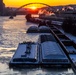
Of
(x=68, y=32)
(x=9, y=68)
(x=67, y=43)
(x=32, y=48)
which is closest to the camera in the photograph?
(x=9, y=68)

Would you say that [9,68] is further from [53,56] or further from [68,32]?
[68,32]

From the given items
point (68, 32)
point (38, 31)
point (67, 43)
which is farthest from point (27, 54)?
point (38, 31)

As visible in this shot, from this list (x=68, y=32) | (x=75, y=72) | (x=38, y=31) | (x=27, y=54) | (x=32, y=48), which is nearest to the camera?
(x=75, y=72)

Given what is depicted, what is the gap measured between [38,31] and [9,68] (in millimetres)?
15510

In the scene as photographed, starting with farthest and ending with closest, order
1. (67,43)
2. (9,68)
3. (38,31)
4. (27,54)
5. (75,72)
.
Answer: (38,31) → (67,43) → (27,54) → (9,68) → (75,72)

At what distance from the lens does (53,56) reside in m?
11.3

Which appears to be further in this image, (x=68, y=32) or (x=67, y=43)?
(x=68, y=32)

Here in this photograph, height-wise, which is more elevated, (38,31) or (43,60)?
(43,60)

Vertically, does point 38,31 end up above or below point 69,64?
below

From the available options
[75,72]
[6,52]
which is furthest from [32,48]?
[75,72]

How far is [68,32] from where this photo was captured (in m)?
24.1

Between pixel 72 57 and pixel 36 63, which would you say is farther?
pixel 72 57

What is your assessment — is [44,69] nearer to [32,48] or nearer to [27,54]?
[27,54]

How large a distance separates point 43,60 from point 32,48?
267 cm
